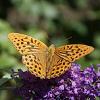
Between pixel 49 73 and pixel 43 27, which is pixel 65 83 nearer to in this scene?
pixel 49 73

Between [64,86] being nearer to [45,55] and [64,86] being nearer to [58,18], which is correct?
[45,55]

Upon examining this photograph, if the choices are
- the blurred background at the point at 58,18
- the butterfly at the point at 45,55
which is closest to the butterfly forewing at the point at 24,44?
the butterfly at the point at 45,55

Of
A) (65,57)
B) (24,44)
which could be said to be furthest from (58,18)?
(65,57)

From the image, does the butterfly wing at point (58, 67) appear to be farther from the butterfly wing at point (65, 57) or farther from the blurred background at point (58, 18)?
the blurred background at point (58, 18)

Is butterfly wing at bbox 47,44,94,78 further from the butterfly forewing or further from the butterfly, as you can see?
the butterfly forewing

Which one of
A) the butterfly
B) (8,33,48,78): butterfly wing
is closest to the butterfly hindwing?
the butterfly

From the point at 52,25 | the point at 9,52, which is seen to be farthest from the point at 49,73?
the point at 52,25

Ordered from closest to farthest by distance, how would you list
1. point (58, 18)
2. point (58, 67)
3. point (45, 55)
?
1. point (58, 67)
2. point (45, 55)
3. point (58, 18)
